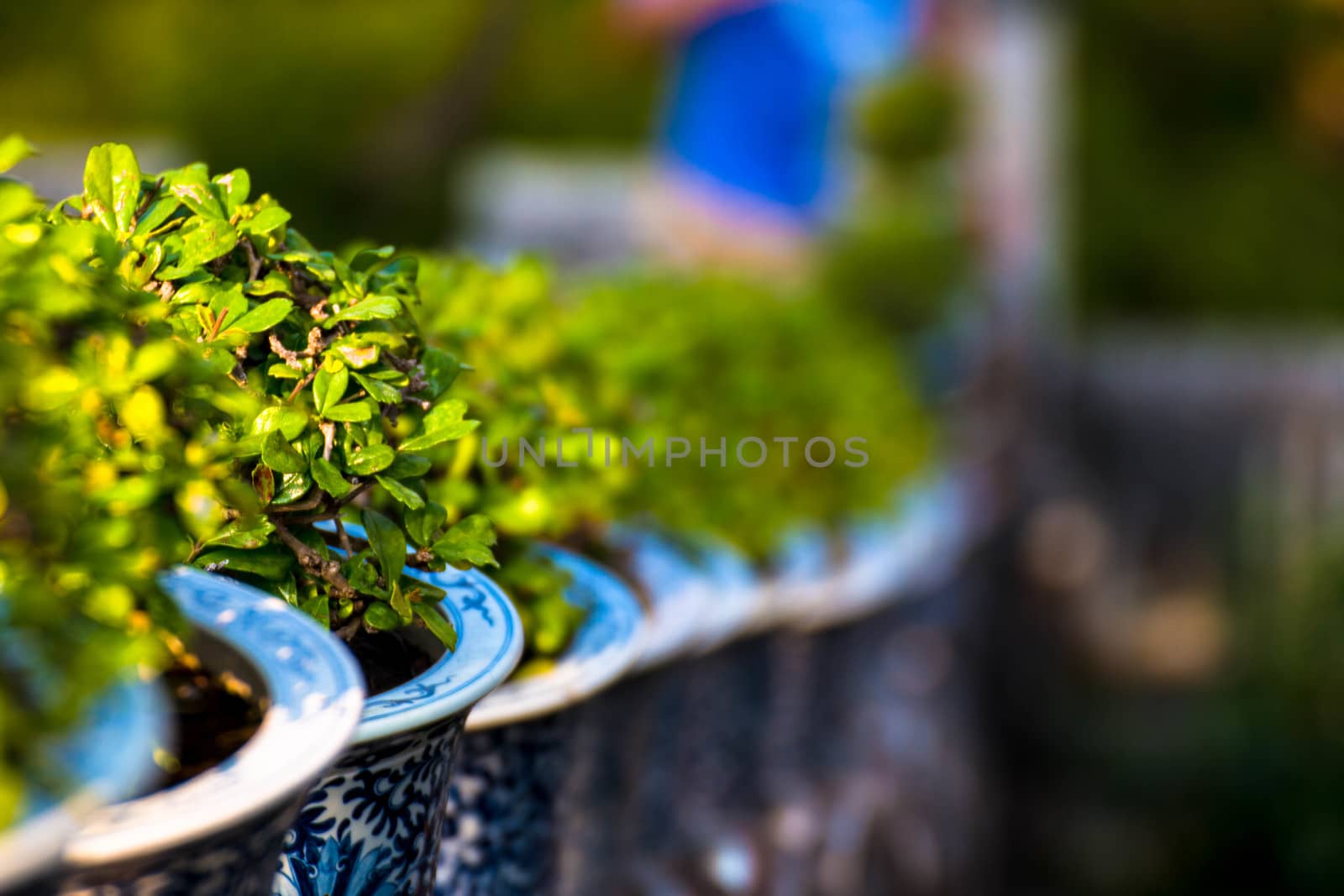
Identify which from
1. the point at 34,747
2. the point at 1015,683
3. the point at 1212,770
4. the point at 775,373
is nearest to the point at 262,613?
the point at 34,747

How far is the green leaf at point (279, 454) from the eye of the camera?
35.0 inches

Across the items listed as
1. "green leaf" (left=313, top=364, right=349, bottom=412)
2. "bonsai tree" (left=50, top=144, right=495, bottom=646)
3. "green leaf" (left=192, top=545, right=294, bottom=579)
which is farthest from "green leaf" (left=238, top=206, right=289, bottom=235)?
"green leaf" (left=192, top=545, right=294, bottom=579)

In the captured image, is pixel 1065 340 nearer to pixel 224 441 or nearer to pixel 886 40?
pixel 886 40

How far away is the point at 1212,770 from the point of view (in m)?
5.13

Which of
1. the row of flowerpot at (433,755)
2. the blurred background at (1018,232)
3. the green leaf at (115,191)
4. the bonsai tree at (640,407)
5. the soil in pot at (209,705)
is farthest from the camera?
the blurred background at (1018,232)

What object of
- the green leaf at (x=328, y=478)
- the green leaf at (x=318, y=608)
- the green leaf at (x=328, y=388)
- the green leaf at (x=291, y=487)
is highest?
the green leaf at (x=328, y=388)

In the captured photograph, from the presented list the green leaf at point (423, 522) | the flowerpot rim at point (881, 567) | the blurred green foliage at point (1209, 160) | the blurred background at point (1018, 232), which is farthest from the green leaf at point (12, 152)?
the blurred green foliage at point (1209, 160)

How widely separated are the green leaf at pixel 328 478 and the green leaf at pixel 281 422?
1.0 inches

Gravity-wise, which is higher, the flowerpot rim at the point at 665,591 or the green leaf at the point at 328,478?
the green leaf at the point at 328,478

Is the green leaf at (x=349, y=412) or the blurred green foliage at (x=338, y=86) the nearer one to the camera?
the green leaf at (x=349, y=412)

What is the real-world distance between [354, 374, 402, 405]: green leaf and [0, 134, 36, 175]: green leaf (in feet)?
0.80

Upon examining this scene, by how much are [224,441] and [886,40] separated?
6.65m

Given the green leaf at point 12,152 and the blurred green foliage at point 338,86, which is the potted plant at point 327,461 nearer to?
the green leaf at point 12,152

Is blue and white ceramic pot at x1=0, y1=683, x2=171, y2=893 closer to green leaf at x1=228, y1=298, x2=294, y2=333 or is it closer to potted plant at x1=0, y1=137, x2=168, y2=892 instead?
potted plant at x1=0, y1=137, x2=168, y2=892
